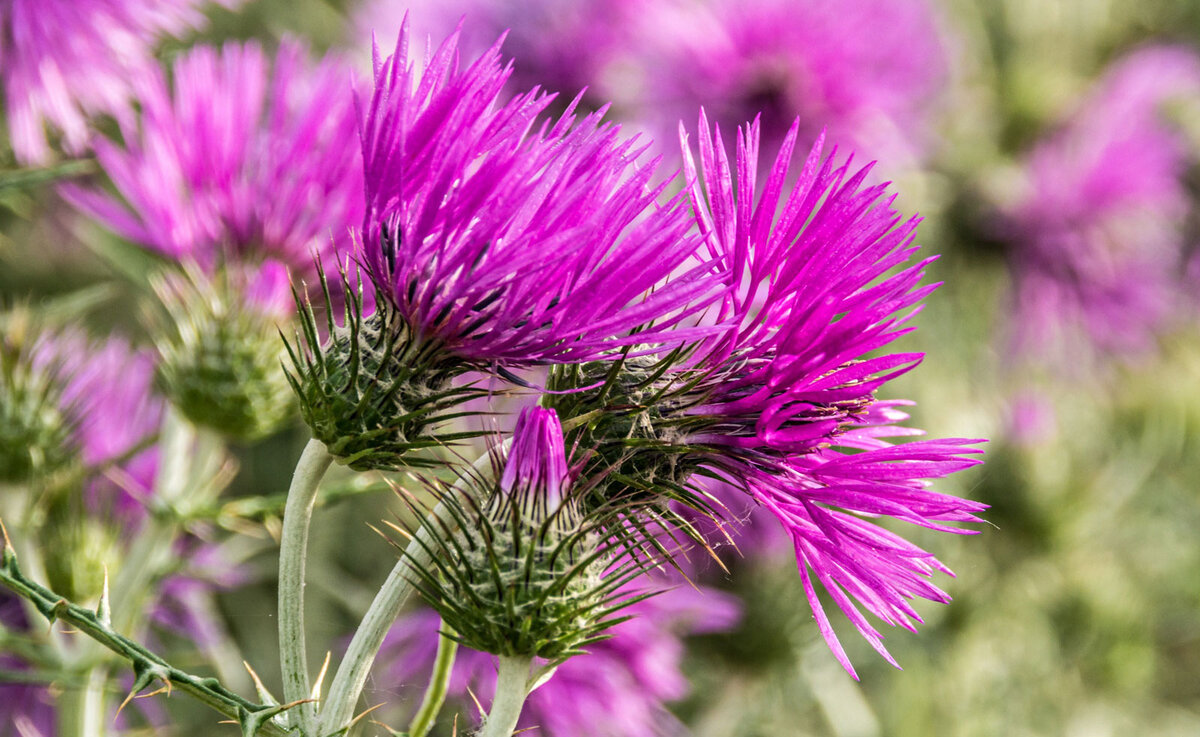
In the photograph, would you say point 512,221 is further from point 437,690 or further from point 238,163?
point 238,163

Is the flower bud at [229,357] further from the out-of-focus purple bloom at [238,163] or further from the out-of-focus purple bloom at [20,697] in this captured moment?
the out-of-focus purple bloom at [20,697]

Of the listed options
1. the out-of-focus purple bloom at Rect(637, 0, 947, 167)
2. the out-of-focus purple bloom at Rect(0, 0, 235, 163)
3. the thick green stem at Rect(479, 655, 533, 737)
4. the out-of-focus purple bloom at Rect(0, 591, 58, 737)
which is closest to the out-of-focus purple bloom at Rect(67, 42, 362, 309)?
the out-of-focus purple bloom at Rect(0, 0, 235, 163)

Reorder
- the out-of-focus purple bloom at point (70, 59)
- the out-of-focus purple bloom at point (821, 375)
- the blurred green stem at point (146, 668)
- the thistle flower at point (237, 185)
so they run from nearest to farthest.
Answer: the blurred green stem at point (146, 668) < the out-of-focus purple bloom at point (821, 375) < the thistle flower at point (237, 185) < the out-of-focus purple bloom at point (70, 59)

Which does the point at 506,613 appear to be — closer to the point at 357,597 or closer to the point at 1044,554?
the point at 357,597

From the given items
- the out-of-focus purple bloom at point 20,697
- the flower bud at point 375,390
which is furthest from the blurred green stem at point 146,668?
the out-of-focus purple bloom at point 20,697

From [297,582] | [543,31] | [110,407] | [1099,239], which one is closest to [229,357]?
[110,407]

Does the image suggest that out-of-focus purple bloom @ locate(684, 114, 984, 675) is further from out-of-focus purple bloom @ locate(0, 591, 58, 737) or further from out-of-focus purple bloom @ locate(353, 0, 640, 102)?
out-of-focus purple bloom @ locate(353, 0, 640, 102)

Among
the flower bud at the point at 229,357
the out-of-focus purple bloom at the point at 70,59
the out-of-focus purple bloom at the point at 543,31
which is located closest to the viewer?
the flower bud at the point at 229,357
